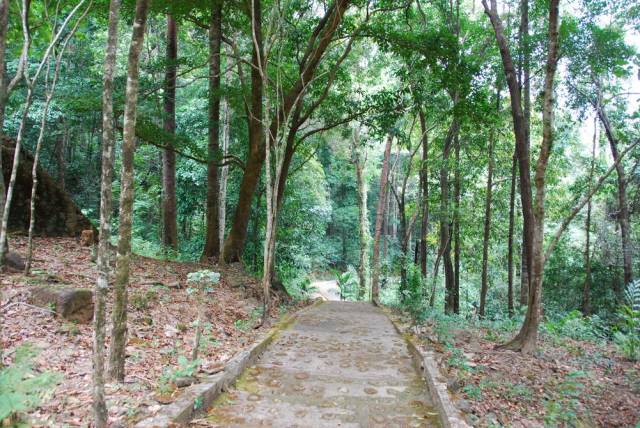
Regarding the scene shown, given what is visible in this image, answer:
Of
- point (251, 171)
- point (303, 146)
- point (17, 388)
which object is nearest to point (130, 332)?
point (17, 388)

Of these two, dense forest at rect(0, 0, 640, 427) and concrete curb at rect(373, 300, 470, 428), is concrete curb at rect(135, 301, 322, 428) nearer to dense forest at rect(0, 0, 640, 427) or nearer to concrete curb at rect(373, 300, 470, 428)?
dense forest at rect(0, 0, 640, 427)

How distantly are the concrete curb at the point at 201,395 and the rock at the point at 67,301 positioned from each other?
6.63 feet

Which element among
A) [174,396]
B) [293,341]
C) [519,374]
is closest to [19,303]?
[174,396]

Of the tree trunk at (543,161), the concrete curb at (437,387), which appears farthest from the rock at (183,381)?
the tree trunk at (543,161)

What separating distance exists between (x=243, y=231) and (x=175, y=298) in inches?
193

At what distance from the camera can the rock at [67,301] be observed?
5543mm

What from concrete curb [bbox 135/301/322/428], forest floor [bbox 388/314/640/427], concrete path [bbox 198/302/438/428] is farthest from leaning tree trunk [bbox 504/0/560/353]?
concrete curb [bbox 135/301/322/428]

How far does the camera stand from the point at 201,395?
415 cm

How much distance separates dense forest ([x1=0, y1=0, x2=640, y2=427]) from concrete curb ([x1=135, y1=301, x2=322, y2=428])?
469 mm

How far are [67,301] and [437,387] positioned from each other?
458cm

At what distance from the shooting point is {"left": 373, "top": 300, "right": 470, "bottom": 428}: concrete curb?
3906 mm

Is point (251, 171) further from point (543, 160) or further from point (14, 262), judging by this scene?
point (543, 160)

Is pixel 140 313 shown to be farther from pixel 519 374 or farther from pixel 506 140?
pixel 506 140

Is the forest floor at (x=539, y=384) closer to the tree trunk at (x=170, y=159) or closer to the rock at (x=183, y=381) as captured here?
the rock at (x=183, y=381)
